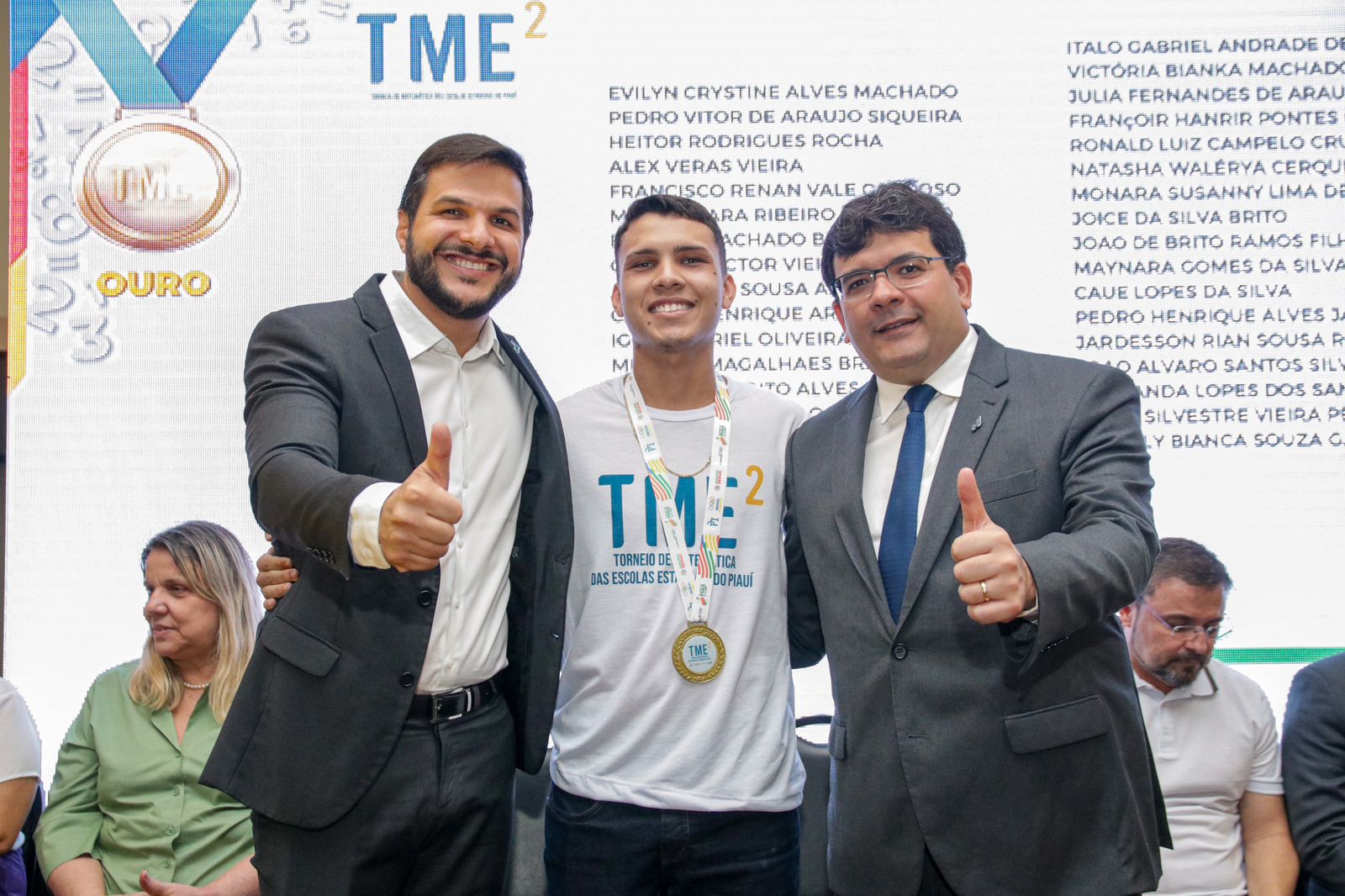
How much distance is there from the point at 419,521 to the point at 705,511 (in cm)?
96

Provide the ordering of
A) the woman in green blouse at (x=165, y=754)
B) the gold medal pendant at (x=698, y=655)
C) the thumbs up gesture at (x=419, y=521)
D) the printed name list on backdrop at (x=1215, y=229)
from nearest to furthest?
the thumbs up gesture at (x=419, y=521)
the gold medal pendant at (x=698, y=655)
the woman in green blouse at (x=165, y=754)
the printed name list on backdrop at (x=1215, y=229)

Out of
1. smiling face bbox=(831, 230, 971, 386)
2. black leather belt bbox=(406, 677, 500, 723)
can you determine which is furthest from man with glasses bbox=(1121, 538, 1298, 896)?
black leather belt bbox=(406, 677, 500, 723)

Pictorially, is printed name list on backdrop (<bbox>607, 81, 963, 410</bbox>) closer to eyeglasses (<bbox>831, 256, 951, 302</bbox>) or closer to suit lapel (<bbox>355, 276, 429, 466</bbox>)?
eyeglasses (<bbox>831, 256, 951, 302</bbox>)

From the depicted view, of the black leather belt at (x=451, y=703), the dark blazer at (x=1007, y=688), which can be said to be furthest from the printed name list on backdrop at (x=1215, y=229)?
the black leather belt at (x=451, y=703)

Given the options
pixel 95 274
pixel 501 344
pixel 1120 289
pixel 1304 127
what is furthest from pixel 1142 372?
pixel 95 274

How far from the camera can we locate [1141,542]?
1.71 metres

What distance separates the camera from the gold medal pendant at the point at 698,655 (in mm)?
2162

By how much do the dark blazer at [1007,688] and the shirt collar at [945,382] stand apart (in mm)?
77

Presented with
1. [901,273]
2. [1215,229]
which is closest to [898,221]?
[901,273]

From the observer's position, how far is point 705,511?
7.46ft

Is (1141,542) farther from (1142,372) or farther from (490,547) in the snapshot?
(1142,372)

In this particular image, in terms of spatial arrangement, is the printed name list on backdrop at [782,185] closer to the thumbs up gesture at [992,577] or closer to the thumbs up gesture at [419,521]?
the thumbs up gesture at [992,577]

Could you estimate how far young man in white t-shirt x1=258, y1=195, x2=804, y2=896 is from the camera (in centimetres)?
210

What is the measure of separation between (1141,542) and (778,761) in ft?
2.89
